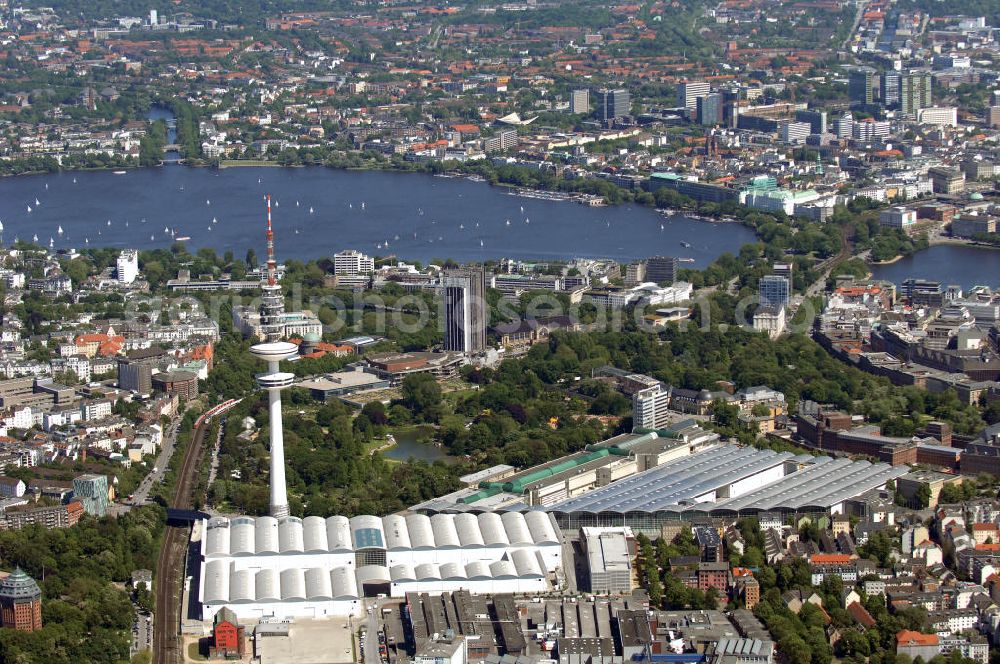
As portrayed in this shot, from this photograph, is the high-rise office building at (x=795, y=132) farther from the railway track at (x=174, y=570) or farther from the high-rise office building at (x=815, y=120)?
the railway track at (x=174, y=570)

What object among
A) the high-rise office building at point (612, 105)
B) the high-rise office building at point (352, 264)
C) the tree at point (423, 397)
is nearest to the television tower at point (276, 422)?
the tree at point (423, 397)

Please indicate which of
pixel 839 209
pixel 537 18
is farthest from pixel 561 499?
pixel 537 18

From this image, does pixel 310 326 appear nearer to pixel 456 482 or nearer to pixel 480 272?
pixel 480 272

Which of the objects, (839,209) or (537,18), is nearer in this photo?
(839,209)

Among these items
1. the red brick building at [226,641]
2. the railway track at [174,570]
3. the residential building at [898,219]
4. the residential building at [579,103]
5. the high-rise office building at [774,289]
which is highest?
the red brick building at [226,641]

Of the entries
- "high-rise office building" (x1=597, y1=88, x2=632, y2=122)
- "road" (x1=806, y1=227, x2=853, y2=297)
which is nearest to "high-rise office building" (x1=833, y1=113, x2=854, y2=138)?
"high-rise office building" (x1=597, y1=88, x2=632, y2=122)

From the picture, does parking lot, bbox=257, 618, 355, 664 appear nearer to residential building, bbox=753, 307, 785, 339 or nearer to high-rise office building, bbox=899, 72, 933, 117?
residential building, bbox=753, 307, 785, 339
